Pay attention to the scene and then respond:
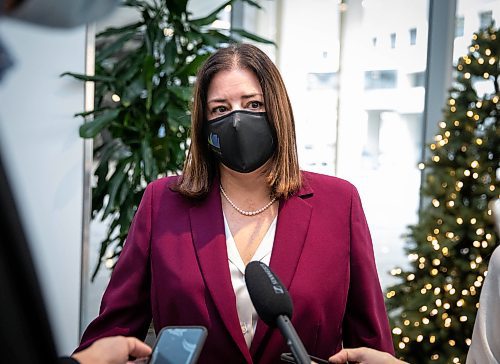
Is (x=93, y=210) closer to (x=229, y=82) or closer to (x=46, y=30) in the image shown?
(x=229, y=82)

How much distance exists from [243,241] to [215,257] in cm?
11

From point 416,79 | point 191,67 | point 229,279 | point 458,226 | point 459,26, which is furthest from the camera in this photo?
point 416,79

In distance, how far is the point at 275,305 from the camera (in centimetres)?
90

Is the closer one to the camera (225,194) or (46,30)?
(46,30)

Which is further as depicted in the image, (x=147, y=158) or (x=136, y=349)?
(x=147, y=158)

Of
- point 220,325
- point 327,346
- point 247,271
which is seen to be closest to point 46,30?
point 247,271

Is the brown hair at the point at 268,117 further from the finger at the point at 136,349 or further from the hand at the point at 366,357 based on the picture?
the finger at the point at 136,349

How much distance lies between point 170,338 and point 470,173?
2.91 m

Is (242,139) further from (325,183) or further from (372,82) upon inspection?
(372,82)

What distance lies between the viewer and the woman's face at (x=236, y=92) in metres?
1.65

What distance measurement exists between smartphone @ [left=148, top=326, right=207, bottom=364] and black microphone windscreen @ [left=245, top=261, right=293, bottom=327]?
10 centimetres

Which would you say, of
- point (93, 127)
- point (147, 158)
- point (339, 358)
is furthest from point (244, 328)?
point (93, 127)

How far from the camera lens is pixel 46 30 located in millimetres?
336

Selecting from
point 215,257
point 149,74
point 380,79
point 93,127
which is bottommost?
point 215,257
